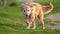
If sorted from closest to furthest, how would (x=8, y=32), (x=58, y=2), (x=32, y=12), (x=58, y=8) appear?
(x=8, y=32) < (x=32, y=12) < (x=58, y=8) < (x=58, y=2)

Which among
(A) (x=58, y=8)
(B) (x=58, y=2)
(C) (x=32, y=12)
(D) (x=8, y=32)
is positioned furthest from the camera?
(B) (x=58, y=2)

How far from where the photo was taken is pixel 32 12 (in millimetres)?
9727

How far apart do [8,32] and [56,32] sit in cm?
189

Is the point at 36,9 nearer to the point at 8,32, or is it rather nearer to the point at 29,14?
the point at 29,14

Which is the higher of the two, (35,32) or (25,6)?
(25,6)

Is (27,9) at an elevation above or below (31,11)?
above

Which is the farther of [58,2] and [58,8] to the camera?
[58,2]

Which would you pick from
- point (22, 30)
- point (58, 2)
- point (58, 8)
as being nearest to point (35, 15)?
point (22, 30)

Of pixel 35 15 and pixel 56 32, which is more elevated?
pixel 35 15

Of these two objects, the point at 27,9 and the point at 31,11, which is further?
the point at 31,11

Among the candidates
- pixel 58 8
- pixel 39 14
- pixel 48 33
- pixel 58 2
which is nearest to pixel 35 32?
pixel 48 33

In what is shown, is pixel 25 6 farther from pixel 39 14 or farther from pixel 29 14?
pixel 39 14

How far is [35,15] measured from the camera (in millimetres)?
10047

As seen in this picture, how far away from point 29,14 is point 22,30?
0.65 metres
